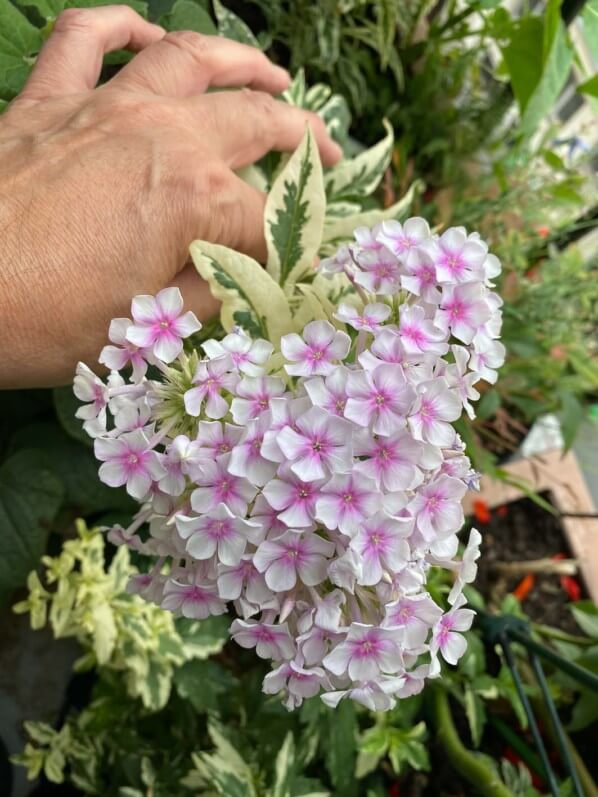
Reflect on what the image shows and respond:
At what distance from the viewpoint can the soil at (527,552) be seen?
4.41 feet

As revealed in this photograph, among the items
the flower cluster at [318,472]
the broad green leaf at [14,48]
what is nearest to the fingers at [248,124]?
the broad green leaf at [14,48]

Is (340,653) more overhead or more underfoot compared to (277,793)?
more overhead

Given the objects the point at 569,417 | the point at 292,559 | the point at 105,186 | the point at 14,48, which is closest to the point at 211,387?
the point at 292,559

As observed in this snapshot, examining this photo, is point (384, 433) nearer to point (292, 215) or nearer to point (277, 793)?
point (292, 215)

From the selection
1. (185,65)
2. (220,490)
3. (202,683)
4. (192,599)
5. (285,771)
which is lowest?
(202,683)

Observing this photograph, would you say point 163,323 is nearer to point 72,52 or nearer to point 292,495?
point 292,495

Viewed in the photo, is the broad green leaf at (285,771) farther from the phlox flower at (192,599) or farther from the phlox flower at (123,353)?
the phlox flower at (123,353)

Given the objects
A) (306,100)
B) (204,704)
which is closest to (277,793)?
(204,704)

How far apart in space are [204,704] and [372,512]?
696mm

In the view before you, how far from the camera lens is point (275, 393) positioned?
473 millimetres

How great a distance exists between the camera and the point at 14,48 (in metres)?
0.77

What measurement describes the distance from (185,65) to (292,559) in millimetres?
572

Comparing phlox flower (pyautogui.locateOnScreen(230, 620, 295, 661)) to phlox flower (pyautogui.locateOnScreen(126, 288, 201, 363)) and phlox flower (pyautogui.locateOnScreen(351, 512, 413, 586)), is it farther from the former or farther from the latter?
phlox flower (pyautogui.locateOnScreen(126, 288, 201, 363))

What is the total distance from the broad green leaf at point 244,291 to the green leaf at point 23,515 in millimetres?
356
